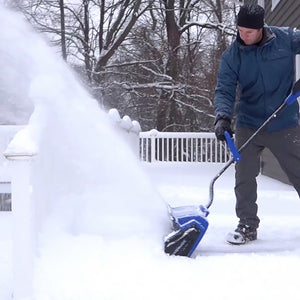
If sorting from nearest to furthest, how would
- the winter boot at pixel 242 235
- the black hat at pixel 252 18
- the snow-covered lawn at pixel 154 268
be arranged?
the snow-covered lawn at pixel 154 268, the black hat at pixel 252 18, the winter boot at pixel 242 235

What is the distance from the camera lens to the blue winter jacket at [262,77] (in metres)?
3.22

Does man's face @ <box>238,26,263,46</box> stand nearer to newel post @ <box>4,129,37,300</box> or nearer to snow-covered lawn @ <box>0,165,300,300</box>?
snow-covered lawn @ <box>0,165,300,300</box>

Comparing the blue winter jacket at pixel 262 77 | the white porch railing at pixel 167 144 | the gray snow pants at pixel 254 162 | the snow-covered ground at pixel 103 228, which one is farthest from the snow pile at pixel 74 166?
the white porch railing at pixel 167 144

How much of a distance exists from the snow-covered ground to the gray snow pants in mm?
250

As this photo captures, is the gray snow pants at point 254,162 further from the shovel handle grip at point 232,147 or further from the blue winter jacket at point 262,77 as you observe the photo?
the shovel handle grip at point 232,147

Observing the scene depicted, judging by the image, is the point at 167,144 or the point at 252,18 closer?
the point at 252,18

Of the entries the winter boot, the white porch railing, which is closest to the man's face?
the winter boot

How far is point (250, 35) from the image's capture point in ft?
10.4

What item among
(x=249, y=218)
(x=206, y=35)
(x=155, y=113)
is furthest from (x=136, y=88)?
(x=249, y=218)

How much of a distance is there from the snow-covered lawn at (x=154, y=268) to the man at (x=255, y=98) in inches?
12.9

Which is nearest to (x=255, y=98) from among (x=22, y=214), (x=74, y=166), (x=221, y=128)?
(x=221, y=128)

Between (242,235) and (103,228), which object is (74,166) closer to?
(103,228)

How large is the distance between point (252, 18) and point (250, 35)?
118mm

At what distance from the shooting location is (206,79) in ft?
49.4
